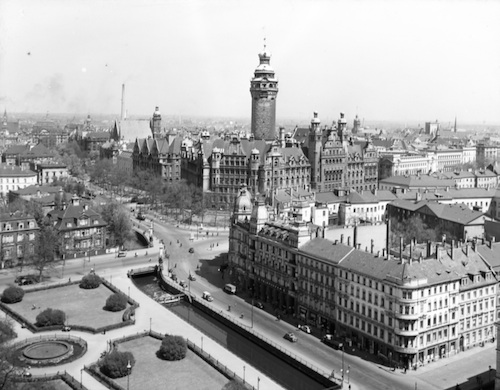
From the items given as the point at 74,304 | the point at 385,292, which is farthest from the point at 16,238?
the point at 385,292

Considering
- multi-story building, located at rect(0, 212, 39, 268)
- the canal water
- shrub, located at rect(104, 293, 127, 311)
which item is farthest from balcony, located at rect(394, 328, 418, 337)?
multi-story building, located at rect(0, 212, 39, 268)

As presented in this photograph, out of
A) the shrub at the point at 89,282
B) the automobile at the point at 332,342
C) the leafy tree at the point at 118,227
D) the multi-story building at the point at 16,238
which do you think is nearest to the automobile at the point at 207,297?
the shrub at the point at 89,282

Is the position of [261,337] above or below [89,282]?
below

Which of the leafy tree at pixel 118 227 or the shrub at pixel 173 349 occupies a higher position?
the leafy tree at pixel 118 227

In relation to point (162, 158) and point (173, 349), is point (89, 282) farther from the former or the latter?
point (162, 158)

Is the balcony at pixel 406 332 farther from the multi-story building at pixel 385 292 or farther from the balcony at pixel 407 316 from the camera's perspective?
the balcony at pixel 407 316

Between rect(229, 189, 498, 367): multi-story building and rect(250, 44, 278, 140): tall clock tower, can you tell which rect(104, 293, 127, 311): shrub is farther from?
rect(250, 44, 278, 140): tall clock tower
